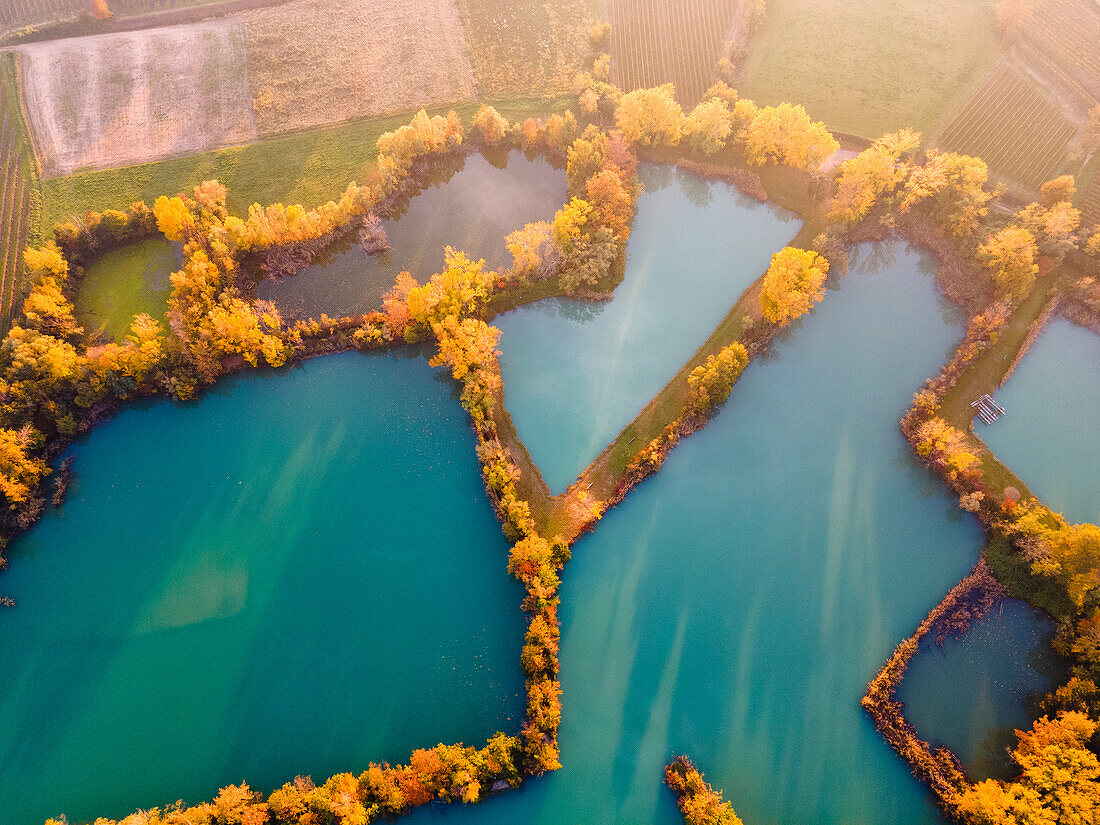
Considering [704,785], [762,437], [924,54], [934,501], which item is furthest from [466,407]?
[924,54]

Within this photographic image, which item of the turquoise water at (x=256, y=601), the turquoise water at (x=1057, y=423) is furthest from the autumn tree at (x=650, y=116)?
the turquoise water at (x=1057, y=423)

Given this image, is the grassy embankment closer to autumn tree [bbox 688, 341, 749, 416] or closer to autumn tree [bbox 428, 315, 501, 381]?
autumn tree [bbox 688, 341, 749, 416]

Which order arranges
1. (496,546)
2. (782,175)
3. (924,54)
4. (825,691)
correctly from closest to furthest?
(825,691) < (496,546) < (782,175) < (924,54)

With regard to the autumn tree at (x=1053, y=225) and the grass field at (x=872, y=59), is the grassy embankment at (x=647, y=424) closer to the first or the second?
the grass field at (x=872, y=59)

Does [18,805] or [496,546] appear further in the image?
[496,546]

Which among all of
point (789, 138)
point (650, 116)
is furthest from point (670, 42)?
point (789, 138)

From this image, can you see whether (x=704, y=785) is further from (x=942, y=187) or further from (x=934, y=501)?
(x=942, y=187)

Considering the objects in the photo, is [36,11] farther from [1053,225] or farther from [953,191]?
[1053,225]
